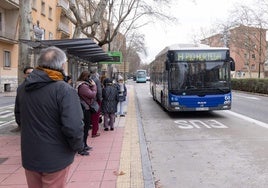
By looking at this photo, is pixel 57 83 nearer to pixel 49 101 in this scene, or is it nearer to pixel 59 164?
pixel 49 101

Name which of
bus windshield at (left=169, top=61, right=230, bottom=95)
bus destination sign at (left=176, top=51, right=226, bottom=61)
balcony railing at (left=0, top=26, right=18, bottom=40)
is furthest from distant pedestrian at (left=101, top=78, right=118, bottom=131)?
balcony railing at (left=0, top=26, right=18, bottom=40)

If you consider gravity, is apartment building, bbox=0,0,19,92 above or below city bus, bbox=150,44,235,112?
above

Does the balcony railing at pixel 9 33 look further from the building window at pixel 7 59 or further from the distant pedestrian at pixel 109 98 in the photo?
the distant pedestrian at pixel 109 98

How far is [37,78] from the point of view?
312 centimetres

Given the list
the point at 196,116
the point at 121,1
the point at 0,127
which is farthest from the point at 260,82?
the point at 0,127

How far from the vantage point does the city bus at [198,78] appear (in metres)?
14.3

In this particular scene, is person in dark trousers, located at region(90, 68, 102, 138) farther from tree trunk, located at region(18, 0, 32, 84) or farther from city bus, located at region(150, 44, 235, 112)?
city bus, located at region(150, 44, 235, 112)

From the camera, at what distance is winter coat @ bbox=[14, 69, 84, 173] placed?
312 cm

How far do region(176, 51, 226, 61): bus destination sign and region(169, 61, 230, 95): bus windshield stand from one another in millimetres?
155

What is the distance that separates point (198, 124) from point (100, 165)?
6.90 meters

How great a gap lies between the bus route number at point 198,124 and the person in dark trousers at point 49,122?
933 cm

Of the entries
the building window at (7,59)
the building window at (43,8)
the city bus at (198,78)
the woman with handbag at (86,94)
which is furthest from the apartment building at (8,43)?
the woman with handbag at (86,94)

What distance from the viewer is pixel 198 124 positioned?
42.3ft

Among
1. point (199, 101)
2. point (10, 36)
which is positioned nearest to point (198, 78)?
point (199, 101)
